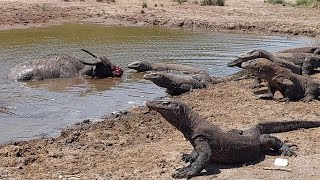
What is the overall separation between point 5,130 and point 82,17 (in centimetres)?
1866

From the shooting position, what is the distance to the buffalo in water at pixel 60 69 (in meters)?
15.2

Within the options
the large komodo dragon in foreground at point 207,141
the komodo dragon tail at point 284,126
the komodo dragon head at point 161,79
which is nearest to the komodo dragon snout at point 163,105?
the large komodo dragon in foreground at point 207,141

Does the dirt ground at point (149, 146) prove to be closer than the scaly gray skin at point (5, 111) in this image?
Yes

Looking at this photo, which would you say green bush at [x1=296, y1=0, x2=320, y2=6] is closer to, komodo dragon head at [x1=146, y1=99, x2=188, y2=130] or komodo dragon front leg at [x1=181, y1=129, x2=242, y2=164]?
komodo dragon front leg at [x1=181, y1=129, x2=242, y2=164]

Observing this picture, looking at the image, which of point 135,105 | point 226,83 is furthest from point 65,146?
point 226,83

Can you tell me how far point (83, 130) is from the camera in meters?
10.0

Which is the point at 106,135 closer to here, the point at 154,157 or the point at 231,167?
the point at 154,157

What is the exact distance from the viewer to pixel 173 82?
13477mm

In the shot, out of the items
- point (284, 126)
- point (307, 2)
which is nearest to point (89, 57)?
point (284, 126)

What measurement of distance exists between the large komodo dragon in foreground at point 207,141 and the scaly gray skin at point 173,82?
5521 mm

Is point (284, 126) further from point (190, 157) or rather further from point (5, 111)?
point (5, 111)

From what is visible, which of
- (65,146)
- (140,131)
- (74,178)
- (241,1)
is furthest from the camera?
(241,1)

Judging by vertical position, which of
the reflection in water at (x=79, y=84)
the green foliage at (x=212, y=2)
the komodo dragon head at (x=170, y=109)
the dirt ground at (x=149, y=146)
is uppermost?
the komodo dragon head at (x=170, y=109)

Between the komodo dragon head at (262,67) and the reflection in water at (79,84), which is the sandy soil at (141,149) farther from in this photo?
the reflection in water at (79,84)
